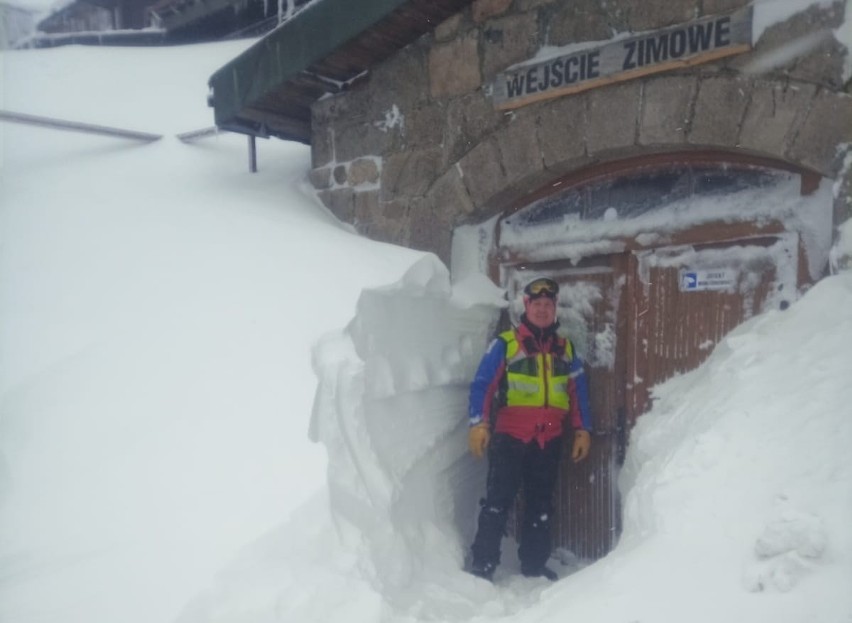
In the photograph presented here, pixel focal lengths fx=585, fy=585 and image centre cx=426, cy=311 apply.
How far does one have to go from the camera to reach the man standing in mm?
3184

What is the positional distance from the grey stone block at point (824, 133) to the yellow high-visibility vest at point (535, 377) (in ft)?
4.71

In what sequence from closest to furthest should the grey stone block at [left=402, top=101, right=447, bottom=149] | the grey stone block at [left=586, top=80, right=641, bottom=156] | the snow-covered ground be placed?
the snow-covered ground < the grey stone block at [left=586, top=80, right=641, bottom=156] < the grey stone block at [left=402, top=101, right=447, bottom=149]

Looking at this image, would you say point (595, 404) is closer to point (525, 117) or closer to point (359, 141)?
point (525, 117)

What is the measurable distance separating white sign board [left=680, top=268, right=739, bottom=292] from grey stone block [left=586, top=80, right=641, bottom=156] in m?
0.75

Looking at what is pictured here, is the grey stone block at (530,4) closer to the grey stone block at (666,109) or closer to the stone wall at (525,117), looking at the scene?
the stone wall at (525,117)

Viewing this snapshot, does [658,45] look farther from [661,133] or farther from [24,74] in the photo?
[24,74]

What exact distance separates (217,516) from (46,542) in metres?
0.55

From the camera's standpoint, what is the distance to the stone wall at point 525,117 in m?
2.50

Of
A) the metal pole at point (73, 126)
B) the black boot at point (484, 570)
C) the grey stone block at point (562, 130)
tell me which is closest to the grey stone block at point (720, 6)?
the grey stone block at point (562, 130)

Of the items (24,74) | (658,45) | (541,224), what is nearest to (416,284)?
(541,224)

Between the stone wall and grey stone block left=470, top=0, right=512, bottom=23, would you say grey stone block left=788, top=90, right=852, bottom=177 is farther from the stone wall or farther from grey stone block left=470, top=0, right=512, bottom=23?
grey stone block left=470, top=0, right=512, bottom=23

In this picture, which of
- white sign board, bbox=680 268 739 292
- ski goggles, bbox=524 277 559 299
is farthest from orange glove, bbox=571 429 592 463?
white sign board, bbox=680 268 739 292

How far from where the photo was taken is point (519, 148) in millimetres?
3393

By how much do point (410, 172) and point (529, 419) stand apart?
5.85 feet
